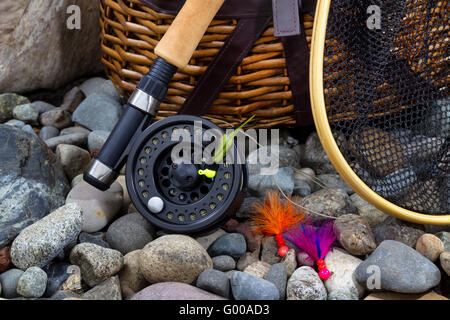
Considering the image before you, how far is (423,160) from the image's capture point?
1.45m

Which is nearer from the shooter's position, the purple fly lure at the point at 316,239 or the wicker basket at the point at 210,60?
the purple fly lure at the point at 316,239

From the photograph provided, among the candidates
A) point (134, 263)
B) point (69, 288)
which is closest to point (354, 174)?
point (134, 263)

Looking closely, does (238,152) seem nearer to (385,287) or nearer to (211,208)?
(211,208)

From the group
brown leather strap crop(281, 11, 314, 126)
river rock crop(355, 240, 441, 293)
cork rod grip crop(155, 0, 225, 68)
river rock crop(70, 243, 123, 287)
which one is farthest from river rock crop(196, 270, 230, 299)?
brown leather strap crop(281, 11, 314, 126)

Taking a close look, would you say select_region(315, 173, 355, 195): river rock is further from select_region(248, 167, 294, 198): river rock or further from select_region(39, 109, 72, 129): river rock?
select_region(39, 109, 72, 129): river rock

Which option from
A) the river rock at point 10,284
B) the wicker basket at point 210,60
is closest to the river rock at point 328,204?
the wicker basket at point 210,60

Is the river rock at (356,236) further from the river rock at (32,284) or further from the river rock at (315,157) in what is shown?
the river rock at (32,284)

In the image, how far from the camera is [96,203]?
1.50 m

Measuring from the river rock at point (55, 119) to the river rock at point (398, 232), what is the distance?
1215mm

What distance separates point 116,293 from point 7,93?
114cm

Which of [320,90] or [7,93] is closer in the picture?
[320,90]

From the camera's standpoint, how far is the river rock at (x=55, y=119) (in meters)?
1.99

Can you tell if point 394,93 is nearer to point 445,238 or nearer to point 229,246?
point 445,238

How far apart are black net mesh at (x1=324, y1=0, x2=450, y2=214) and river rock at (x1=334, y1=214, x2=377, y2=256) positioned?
11 centimetres
